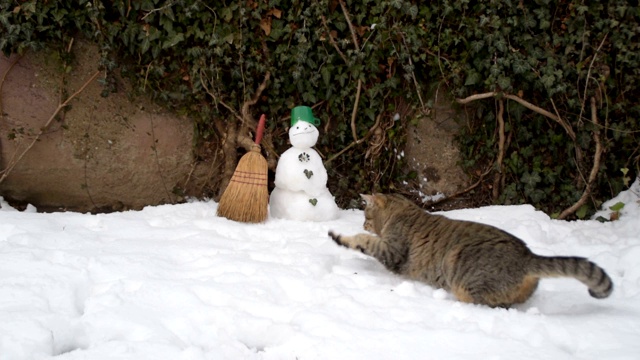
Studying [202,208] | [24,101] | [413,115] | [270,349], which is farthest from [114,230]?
[413,115]

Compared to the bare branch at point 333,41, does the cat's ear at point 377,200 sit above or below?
below

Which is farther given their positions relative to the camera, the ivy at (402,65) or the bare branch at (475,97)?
the bare branch at (475,97)

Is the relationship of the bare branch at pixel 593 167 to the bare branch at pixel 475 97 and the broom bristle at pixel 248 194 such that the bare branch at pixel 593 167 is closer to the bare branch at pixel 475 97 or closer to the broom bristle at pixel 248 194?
the bare branch at pixel 475 97

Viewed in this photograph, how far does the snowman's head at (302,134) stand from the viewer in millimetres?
4180

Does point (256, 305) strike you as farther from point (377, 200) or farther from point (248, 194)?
point (248, 194)

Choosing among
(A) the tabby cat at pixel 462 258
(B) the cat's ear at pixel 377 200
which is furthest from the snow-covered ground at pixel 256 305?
(B) the cat's ear at pixel 377 200

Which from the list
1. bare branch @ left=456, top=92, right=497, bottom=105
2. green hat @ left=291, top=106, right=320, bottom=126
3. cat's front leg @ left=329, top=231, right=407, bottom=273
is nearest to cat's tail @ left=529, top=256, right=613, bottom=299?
cat's front leg @ left=329, top=231, right=407, bottom=273

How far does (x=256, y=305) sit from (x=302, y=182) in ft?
5.80

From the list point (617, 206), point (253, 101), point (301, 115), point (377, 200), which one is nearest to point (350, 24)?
point (301, 115)

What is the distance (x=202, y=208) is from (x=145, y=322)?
214 cm

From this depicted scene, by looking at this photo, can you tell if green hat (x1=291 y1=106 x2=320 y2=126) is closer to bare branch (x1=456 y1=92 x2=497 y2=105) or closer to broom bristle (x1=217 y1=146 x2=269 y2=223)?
broom bristle (x1=217 y1=146 x2=269 y2=223)

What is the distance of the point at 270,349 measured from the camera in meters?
2.14

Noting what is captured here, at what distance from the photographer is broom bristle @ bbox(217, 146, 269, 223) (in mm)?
3992

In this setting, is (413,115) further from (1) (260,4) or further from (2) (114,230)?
(2) (114,230)
